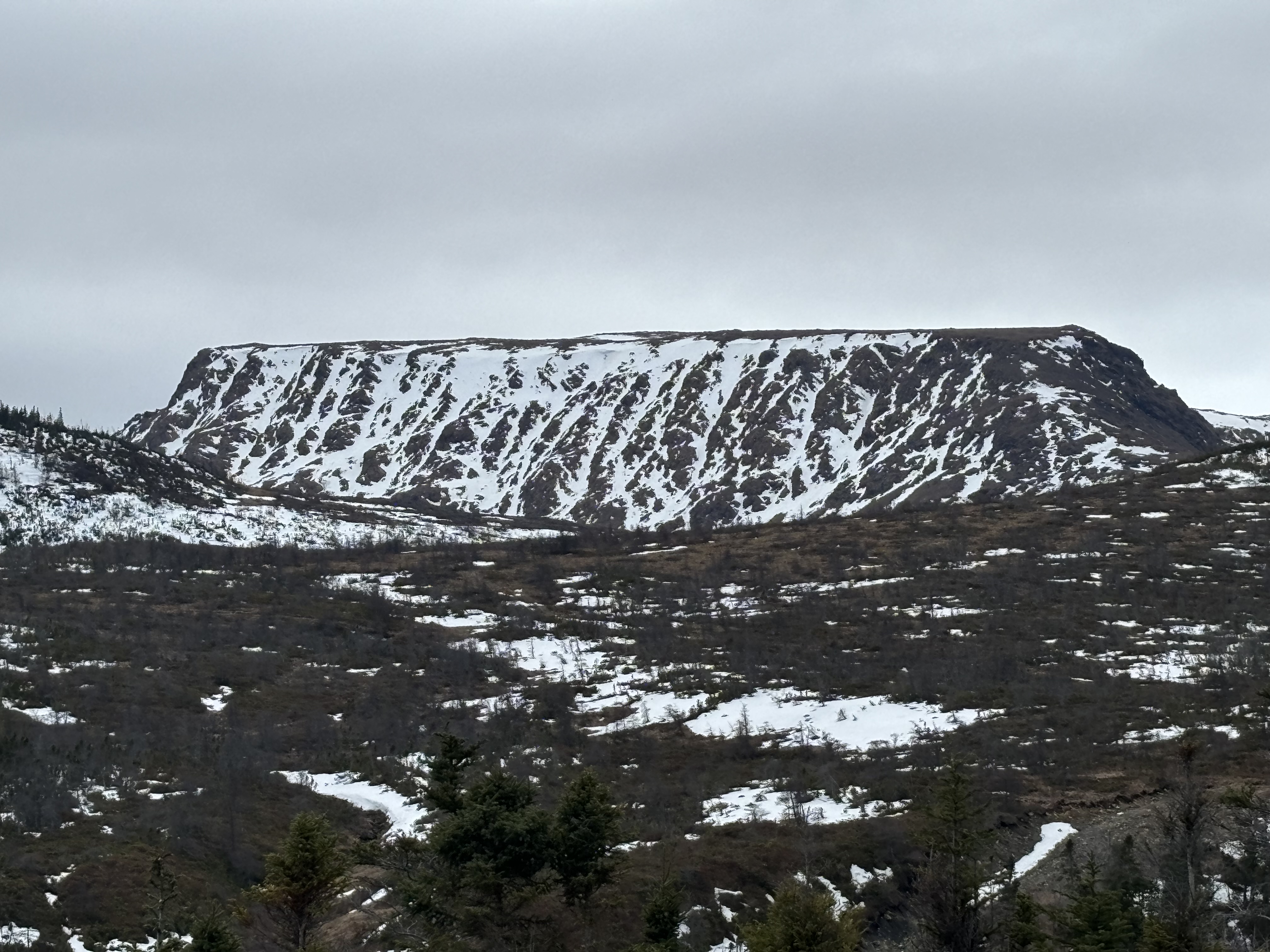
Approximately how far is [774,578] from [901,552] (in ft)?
32.0

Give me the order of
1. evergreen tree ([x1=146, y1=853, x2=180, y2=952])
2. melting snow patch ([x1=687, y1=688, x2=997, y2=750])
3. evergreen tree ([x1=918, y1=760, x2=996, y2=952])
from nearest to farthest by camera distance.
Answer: evergreen tree ([x1=918, y1=760, x2=996, y2=952])
evergreen tree ([x1=146, y1=853, x2=180, y2=952])
melting snow patch ([x1=687, y1=688, x2=997, y2=750])

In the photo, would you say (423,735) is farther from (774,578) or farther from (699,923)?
(774,578)

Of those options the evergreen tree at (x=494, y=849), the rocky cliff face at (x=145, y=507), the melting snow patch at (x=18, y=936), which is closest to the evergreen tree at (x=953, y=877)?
the evergreen tree at (x=494, y=849)

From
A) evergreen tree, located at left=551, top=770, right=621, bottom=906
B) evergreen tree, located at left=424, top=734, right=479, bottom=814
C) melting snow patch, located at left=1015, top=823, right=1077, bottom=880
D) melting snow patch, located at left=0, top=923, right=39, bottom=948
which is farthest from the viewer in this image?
melting snow patch, located at left=1015, top=823, right=1077, bottom=880

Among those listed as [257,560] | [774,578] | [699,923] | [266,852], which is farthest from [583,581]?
[699,923]

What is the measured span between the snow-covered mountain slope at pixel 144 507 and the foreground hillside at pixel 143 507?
0.14m

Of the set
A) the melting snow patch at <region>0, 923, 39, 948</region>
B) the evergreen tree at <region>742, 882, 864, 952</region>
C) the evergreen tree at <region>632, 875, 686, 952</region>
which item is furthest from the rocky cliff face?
the evergreen tree at <region>742, 882, 864, 952</region>

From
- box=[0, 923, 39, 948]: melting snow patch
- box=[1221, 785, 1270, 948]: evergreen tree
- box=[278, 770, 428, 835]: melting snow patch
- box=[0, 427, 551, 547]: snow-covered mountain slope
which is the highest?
box=[0, 427, 551, 547]: snow-covered mountain slope

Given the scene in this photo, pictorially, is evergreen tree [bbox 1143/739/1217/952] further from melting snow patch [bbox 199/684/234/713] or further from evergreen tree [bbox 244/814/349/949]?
melting snow patch [bbox 199/684/234/713]

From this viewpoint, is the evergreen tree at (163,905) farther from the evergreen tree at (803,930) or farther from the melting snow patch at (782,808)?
the melting snow patch at (782,808)

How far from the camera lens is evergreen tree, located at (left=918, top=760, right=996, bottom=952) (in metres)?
23.8

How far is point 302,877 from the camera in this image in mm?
25312

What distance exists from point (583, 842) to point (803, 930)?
23.7 feet

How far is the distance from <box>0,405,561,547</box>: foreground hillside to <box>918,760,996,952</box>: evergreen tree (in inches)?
3964
